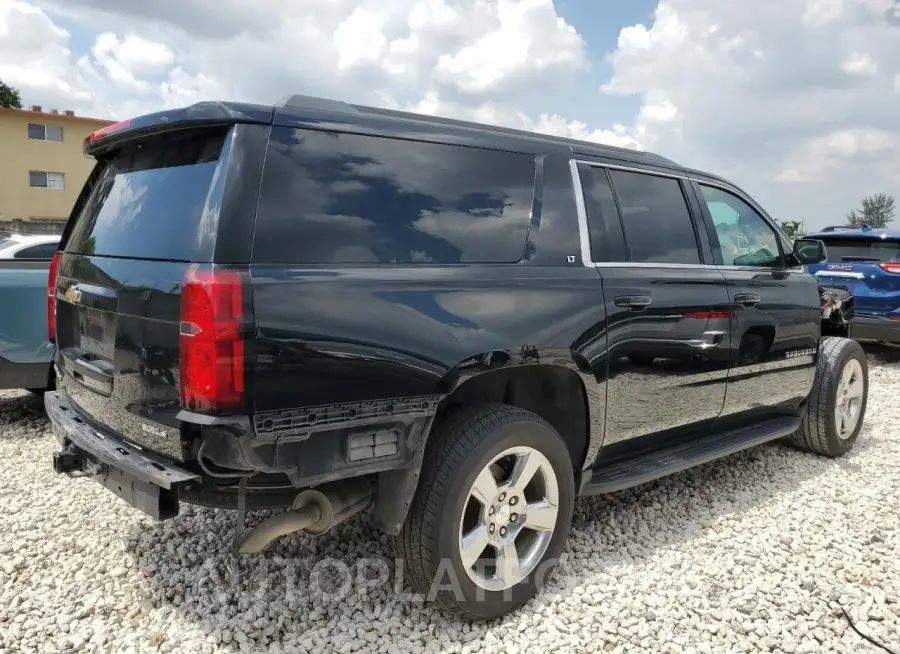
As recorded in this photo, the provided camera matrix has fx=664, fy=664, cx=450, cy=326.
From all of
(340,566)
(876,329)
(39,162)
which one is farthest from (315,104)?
(39,162)

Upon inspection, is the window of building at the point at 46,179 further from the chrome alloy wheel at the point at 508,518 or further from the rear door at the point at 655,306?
the chrome alloy wheel at the point at 508,518

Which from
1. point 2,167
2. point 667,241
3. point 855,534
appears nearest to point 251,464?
point 667,241

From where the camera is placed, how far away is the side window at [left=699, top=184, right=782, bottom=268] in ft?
12.7

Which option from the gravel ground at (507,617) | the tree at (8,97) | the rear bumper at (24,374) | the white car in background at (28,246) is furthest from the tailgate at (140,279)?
the tree at (8,97)

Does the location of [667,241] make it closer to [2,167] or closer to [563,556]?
[563,556]

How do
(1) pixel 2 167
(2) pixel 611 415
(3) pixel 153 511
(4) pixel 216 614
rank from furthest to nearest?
(1) pixel 2 167, (2) pixel 611 415, (4) pixel 216 614, (3) pixel 153 511

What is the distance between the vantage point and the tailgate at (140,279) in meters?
2.19

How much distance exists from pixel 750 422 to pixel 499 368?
7.67ft

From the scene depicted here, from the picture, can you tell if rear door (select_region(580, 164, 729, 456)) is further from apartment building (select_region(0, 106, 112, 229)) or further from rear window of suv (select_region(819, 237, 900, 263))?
apartment building (select_region(0, 106, 112, 229))

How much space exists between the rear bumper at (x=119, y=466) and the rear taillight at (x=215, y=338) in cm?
33

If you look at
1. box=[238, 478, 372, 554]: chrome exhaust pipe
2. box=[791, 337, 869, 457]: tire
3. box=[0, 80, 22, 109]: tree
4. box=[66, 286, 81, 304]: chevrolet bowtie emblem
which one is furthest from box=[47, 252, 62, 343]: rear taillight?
box=[0, 80, 22, 109]: tree

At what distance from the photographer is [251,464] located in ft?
6.86

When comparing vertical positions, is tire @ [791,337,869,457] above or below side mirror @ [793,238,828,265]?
below

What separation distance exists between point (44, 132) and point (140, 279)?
34.8m
